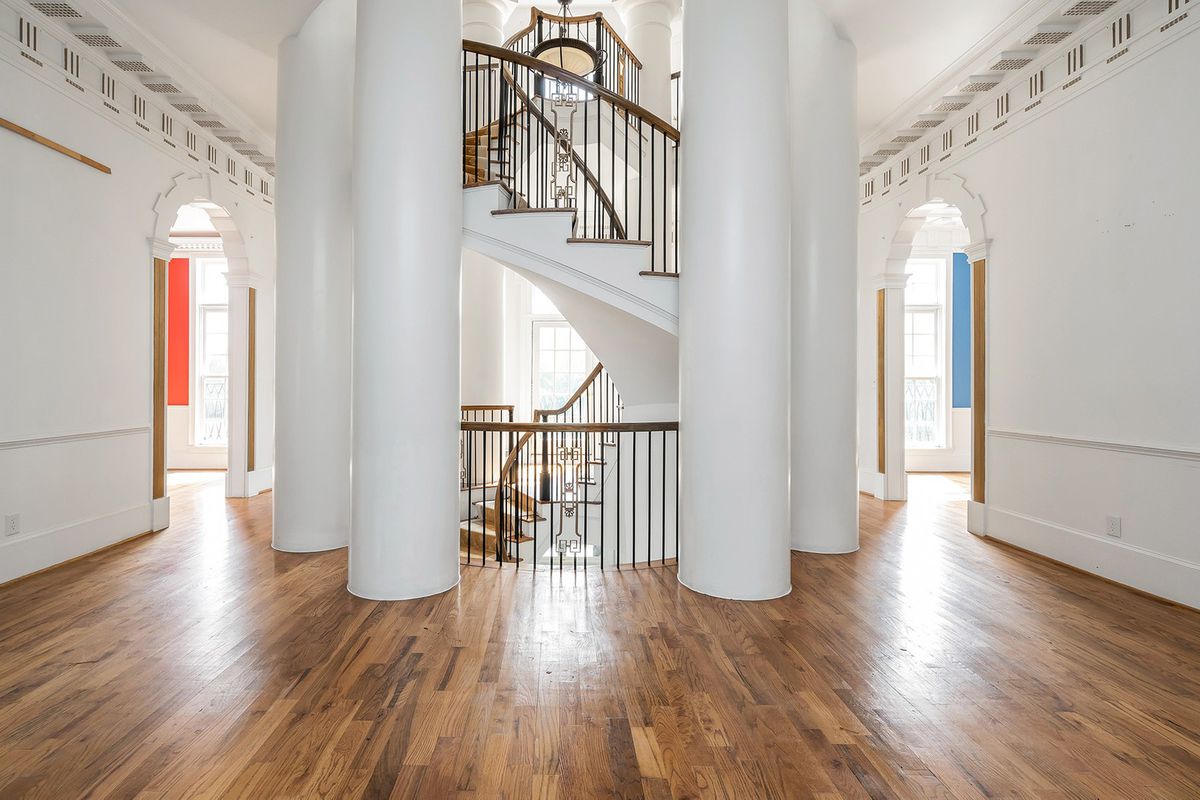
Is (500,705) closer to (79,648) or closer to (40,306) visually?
(79,648)

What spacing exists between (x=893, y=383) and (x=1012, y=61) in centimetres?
330

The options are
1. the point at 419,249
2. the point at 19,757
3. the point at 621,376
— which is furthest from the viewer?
the point at 621,376

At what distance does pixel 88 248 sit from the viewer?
455 cm

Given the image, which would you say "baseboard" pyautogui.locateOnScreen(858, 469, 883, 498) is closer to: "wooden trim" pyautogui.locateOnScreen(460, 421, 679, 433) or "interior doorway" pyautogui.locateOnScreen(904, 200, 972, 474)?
"interior doorway" pyautogui.locateOnScreen(904, 200, 972, 474)

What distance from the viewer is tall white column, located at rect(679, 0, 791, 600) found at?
370cm

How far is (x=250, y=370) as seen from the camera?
281 inches

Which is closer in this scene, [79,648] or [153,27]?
[79,648]

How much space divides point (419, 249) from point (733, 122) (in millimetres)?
1963

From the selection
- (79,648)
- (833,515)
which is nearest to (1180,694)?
(833,515)

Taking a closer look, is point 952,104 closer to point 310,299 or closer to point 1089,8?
point 1089,8

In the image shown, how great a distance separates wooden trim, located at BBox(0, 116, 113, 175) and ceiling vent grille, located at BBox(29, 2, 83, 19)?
79cm

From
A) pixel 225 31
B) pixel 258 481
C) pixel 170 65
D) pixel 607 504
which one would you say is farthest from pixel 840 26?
pixel 258 481

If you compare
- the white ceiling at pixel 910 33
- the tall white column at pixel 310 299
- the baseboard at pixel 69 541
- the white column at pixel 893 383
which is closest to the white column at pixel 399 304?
the tall white column at pixel 310 299

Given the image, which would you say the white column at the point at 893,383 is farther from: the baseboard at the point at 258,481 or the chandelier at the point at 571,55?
the baseboard at the point at 258,481
